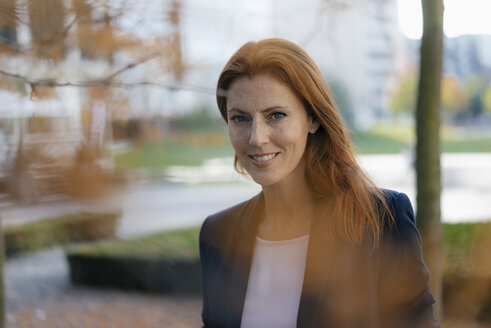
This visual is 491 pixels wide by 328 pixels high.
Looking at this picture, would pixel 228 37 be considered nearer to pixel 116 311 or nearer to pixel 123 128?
pixel 123 128

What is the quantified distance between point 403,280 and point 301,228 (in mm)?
420

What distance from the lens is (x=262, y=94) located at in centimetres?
167

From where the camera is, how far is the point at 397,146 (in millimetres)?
41406

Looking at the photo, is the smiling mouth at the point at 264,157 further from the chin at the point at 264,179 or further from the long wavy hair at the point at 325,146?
the long wavy hair at the point at 325,146

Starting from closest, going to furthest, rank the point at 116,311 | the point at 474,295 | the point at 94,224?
the point at 474,295
the point at 116,311
the point at 94,224

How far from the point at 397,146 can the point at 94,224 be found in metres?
35.8

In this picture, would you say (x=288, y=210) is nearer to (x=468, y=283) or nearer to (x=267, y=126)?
(x=267, y=126)

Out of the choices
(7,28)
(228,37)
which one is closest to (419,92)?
(7,28)

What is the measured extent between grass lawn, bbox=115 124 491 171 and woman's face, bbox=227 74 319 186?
20.8 inches

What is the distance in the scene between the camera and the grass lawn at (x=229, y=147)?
24.4 feet

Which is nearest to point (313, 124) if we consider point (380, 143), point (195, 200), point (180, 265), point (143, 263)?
point (180, 265)

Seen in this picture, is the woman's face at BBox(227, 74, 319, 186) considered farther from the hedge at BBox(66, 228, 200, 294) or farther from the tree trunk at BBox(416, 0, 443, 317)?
the hedge at BBox(66, 228, 200, 294)

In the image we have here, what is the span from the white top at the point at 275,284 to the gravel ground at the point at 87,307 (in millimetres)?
3746

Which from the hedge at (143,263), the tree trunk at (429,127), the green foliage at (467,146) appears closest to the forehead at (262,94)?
the tree trunk at (429,127)
